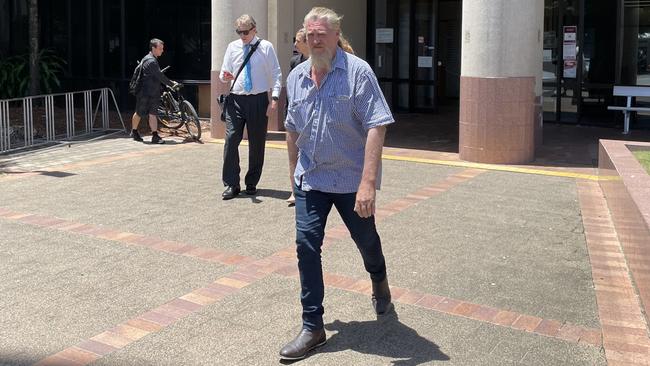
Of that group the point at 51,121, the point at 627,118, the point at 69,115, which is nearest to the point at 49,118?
the point at 51,121

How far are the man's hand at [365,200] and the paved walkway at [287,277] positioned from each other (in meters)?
0.80

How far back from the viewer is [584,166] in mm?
10062

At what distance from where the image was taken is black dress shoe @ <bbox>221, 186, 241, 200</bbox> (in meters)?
8.01

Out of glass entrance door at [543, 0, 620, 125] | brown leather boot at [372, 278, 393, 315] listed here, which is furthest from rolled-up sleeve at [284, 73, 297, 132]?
glass entrance door at [543, 0, 620, 125]

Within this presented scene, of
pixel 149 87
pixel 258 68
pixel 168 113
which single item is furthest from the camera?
pixel 168 113

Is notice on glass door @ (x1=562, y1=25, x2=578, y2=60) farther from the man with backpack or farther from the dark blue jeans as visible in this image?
the dark blue jeans

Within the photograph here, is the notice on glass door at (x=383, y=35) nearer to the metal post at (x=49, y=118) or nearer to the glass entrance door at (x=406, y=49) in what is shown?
the glass entrance door at (x=406, y=49)

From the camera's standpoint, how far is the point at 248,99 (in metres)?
8.08

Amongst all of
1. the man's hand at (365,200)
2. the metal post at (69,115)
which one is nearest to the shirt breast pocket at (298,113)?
the man's hand at (365,200)

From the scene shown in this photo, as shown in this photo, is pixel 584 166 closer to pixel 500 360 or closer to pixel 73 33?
pixel 500 360

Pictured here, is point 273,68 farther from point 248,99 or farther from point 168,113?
point 168,113

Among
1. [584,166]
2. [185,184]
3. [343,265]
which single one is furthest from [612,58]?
[343,265]

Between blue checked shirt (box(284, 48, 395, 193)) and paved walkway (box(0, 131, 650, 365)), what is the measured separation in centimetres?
96

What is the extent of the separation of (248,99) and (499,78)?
3595 millimetres
